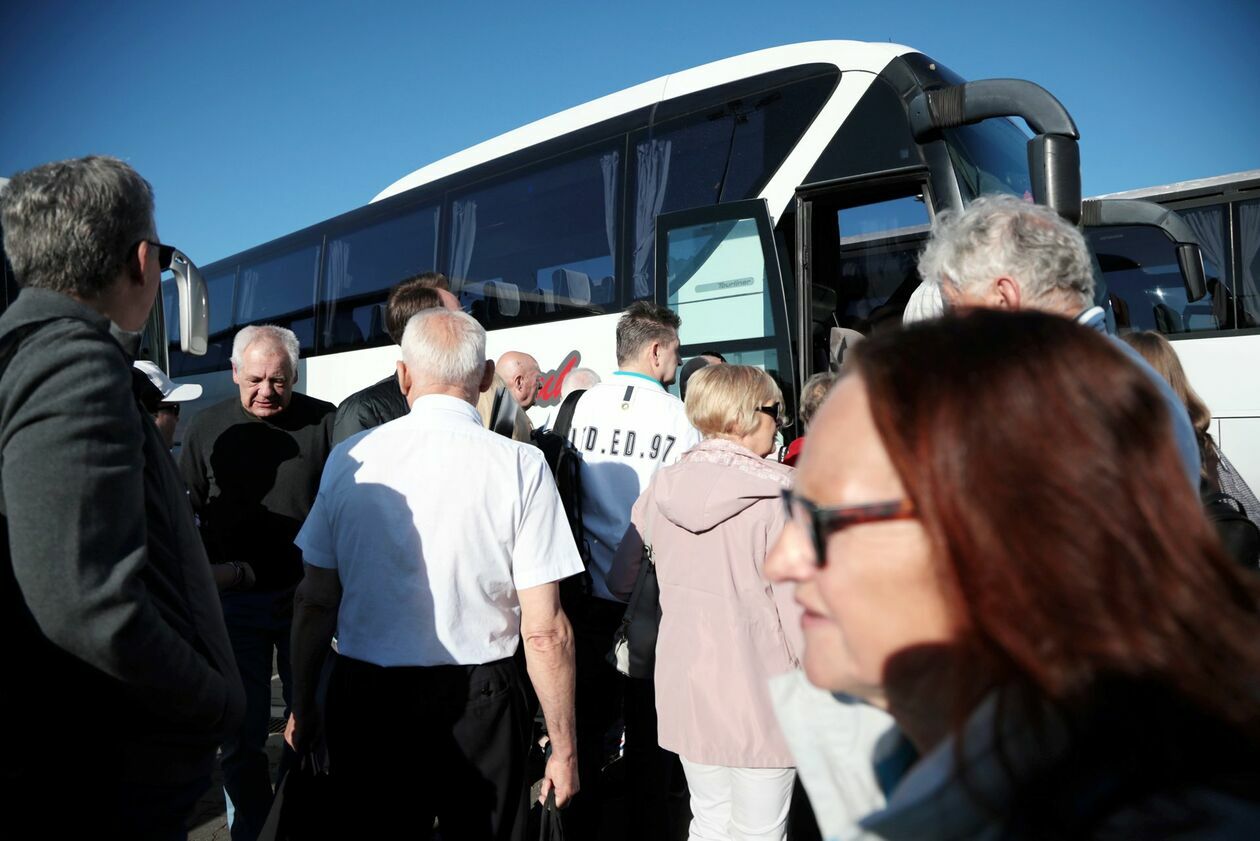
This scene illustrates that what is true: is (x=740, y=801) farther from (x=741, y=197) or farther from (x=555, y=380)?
(x=555, y=380)

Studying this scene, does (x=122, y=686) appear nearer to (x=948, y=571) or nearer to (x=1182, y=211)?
(x=948, y=571)

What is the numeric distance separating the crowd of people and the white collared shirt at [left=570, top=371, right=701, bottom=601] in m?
0.02

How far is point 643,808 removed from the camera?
3.57 m

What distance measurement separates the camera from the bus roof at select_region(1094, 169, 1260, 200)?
677cm

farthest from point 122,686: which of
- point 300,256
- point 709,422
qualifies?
point 300,256

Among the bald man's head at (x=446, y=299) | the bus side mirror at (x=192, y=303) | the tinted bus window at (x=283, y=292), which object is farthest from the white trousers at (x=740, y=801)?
the tinted bus window at (x=283, y=292)

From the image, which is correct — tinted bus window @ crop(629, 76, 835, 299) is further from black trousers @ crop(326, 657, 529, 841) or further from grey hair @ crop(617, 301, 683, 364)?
black trousers @ crop(326, 657, 529, 841)

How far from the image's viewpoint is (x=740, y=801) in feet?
9.07

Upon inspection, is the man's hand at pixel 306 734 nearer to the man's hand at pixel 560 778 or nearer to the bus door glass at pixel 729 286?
the man's hand at pixel 560 778

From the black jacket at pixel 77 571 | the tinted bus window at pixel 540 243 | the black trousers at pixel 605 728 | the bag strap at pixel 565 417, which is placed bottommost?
the black trousers at pixel 605 728

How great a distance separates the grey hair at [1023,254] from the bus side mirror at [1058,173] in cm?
229

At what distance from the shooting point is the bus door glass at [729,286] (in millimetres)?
6215

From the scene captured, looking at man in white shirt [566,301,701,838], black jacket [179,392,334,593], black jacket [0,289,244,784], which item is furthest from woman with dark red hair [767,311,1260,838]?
black jacket [179,392,334,593]

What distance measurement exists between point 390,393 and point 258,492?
75cm
